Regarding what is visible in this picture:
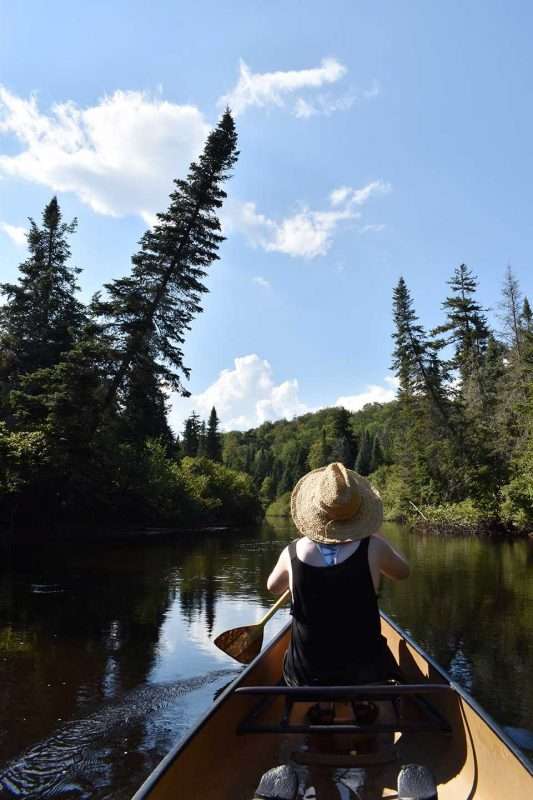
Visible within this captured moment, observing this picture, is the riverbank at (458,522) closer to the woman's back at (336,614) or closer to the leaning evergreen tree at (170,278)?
the leaning evergreen tree at (170,278)

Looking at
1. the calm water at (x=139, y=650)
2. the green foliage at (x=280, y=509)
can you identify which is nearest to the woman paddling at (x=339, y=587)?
the calm water at (x=139, y=650)

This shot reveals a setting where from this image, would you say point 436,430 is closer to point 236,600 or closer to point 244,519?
point 244,519

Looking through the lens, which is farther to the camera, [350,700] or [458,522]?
[458,522]

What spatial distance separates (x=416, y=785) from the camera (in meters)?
3.04

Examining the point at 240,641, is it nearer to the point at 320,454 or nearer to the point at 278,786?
the point at 278,786

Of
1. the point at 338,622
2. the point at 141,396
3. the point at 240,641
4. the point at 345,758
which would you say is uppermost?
the point at 141,396

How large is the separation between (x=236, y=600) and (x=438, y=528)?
3006 centimetres

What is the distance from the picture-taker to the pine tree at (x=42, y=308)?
1471 inches

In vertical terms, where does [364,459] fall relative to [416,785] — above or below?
above

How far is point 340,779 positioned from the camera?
12.0 feet

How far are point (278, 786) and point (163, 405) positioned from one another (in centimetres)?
2820

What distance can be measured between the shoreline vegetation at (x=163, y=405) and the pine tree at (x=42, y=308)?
89 mm

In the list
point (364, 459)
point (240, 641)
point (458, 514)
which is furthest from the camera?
point (364, 459)

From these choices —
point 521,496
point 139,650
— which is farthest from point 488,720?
point 521,496
